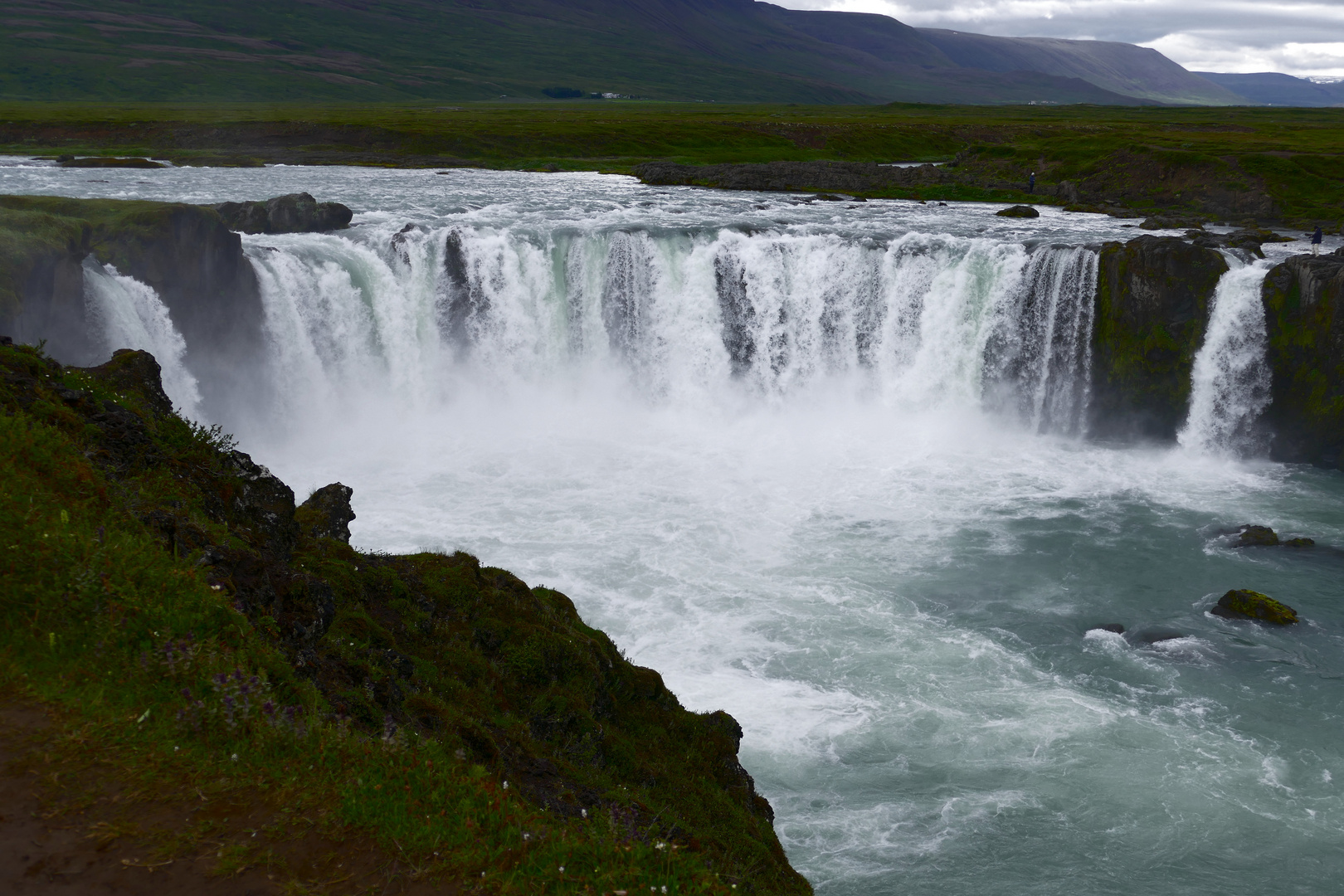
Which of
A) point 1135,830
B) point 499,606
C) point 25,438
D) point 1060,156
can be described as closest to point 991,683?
point 1135,830

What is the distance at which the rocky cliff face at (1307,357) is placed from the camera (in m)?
37.3

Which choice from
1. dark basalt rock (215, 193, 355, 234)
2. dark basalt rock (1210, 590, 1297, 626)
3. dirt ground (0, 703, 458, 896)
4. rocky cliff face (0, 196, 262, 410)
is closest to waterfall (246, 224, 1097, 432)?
dark basalt rock (215, 193, 355, 234)

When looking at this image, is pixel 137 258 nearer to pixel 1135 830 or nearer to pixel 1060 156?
pixel 1135 830

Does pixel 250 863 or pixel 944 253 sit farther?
pixel 944 253

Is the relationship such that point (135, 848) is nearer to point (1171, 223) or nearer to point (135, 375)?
point (135, 375)

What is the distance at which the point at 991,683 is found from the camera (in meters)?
22.0

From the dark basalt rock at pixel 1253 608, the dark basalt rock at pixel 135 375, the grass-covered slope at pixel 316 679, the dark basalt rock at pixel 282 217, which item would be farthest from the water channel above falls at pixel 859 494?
the dark basalt rock at pixel 135 375

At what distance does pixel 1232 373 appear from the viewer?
1542 inches

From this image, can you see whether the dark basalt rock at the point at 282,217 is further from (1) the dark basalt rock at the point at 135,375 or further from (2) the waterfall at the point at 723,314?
(1) the dark basalt rock at the point at 135,375

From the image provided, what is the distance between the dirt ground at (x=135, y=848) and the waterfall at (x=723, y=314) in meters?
34.6

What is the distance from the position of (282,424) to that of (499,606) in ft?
85.7

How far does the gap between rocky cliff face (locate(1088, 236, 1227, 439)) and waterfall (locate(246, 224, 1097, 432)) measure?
0.77 metres

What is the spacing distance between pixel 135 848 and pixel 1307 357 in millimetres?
41938

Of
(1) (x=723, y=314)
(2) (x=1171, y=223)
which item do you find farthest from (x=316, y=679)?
(2) (x=1171, y=223)
